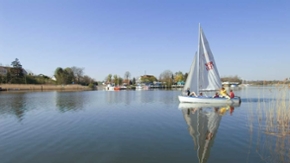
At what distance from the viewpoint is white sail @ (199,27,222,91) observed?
76.5 ft

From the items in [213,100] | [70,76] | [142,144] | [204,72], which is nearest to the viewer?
[142,144]

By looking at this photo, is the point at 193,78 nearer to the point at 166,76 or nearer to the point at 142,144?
the point at 142,144

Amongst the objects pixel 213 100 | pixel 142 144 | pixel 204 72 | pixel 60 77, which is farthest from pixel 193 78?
pixel 60 77

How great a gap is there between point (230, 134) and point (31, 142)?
9246mm

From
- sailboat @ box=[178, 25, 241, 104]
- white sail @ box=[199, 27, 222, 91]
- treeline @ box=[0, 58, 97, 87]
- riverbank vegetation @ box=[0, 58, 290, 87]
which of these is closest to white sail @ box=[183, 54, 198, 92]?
sailboat @ box=[178, 25, 241, 104]

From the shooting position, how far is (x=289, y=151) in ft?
22.0

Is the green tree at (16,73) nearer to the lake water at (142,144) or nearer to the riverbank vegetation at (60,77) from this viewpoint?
the riverbank vegetation at (60,77)

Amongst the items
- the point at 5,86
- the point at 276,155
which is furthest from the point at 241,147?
the point at 5,86

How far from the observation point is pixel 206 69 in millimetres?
23469

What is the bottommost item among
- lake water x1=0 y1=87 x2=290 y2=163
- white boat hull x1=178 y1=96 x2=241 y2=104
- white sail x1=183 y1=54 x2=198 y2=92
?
lake water x1=0 y1=87 x2=290 y2=163

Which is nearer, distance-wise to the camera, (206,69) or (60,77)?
(206,69)

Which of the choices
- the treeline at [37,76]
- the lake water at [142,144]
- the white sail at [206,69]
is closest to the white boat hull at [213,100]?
the white sail at [206,69]

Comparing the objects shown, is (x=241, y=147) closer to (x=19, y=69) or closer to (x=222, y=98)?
(x=222, y=98)

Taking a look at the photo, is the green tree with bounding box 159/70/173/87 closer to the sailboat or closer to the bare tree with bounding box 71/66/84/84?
the bare tree with bounding box 71/66/84/84
